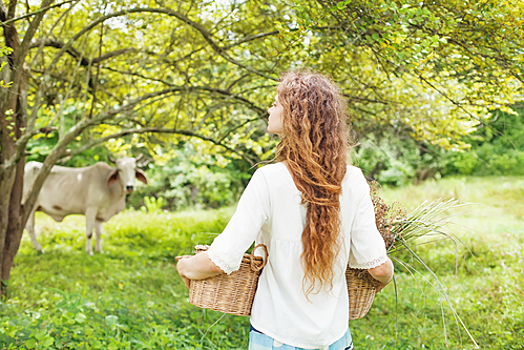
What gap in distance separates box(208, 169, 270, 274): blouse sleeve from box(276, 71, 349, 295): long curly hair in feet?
0.47

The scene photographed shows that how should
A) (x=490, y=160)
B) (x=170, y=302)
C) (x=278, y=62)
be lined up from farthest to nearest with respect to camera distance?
(x=490, y=160)
(x=278, y=62)
(x=170, y=302)

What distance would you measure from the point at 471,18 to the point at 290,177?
2.58 metres

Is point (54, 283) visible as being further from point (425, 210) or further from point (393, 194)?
point (393, 194)

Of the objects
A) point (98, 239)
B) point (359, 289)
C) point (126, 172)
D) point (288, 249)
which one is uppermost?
point (288, 249)

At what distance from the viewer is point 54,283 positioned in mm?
5637

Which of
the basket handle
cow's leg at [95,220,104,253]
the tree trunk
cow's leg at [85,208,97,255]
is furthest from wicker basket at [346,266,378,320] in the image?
cow's leg at [95,220,104,253]

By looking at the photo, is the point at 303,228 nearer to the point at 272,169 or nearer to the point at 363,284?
the point at 272,169

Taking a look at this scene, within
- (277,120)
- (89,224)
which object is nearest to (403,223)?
(277,120)

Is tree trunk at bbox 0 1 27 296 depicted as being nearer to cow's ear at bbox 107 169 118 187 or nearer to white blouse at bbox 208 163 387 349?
cow's ear at bbox 107 169 118 187

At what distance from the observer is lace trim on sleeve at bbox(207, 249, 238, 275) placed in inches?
61.4

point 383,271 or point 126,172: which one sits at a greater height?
point 383,271

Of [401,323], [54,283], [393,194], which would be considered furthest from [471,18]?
[393,194]

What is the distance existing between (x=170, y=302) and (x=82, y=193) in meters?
3.90

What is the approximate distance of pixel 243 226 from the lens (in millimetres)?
1518
